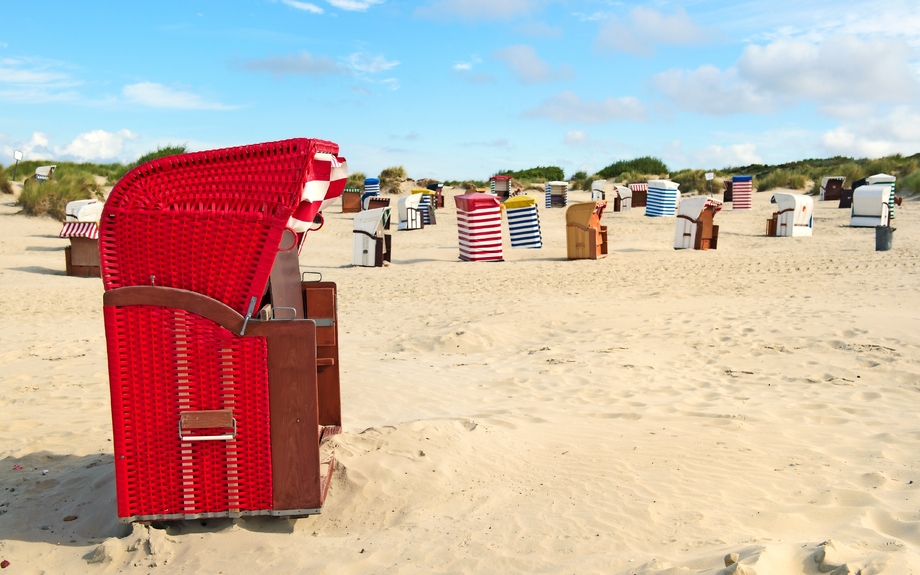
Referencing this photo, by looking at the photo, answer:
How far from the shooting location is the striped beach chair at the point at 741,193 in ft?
103

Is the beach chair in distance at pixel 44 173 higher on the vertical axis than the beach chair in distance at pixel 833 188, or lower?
higher

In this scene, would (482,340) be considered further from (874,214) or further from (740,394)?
(874,214)

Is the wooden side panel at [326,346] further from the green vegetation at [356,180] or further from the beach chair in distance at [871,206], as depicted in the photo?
the green vegetation at [356,180]

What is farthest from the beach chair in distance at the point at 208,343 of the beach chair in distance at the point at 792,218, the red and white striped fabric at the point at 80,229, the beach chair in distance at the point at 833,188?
the beach chair in distance at the point at 833,188

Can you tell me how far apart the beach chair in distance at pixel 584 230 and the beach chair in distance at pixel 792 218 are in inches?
289

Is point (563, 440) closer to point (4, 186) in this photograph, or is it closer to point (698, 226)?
point (698, 226)

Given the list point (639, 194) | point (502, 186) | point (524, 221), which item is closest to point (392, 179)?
point (502, 186)

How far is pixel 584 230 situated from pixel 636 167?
1717 inches

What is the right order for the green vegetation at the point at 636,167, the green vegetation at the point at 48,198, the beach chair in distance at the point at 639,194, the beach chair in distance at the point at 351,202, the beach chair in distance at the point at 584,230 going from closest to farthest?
the beach chair in distance at the point at 584,230 < the green vegetation at the point at 48,198 < the beach chair in distance at the point at 351,202 < the beach chair in distance at the point at 639,194 < the green vegetation at the point at 636,167

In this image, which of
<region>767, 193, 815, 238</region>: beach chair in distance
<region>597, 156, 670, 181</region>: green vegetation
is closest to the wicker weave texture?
<region>767, 193, 815, 238</region>: beach chair in distance

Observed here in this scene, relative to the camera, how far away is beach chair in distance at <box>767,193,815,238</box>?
21422 millimetres

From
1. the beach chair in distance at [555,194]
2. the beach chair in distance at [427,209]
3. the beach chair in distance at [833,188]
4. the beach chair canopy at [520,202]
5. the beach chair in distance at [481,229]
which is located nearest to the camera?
the beach chair in distance at [481,229]

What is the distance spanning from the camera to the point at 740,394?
21.1 ft

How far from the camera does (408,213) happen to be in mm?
26219
